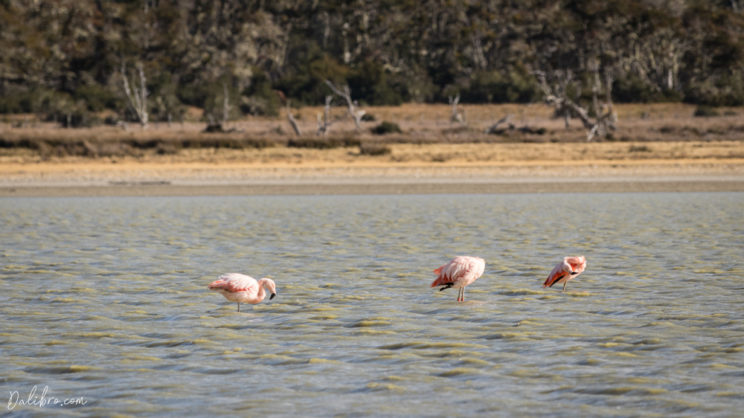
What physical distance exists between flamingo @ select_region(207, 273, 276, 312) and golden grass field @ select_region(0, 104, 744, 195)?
22124 millimetres

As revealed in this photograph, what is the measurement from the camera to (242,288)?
10.6 meters

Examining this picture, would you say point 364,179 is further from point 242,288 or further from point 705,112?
point 705,112

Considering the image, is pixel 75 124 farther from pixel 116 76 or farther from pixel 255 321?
Answer: pixel 255 321

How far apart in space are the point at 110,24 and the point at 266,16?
15.7 metres

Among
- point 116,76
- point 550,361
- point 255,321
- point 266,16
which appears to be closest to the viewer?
point 550,361

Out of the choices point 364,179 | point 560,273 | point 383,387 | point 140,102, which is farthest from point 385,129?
point 383,387

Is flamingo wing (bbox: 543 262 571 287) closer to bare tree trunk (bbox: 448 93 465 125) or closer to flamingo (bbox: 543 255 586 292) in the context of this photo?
flamingo (bbox: 543 255 586 292)

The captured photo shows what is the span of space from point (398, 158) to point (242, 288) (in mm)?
28996

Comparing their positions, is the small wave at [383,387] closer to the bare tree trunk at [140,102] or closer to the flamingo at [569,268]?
the flamingo at [569,268]

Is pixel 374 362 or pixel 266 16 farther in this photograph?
pixel 266 16

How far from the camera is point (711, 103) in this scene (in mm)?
68688

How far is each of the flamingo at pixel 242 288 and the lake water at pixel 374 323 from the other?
234 mm

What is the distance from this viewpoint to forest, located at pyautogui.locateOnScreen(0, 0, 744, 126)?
237 ft

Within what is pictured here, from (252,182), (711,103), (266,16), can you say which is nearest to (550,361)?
(252,182)
